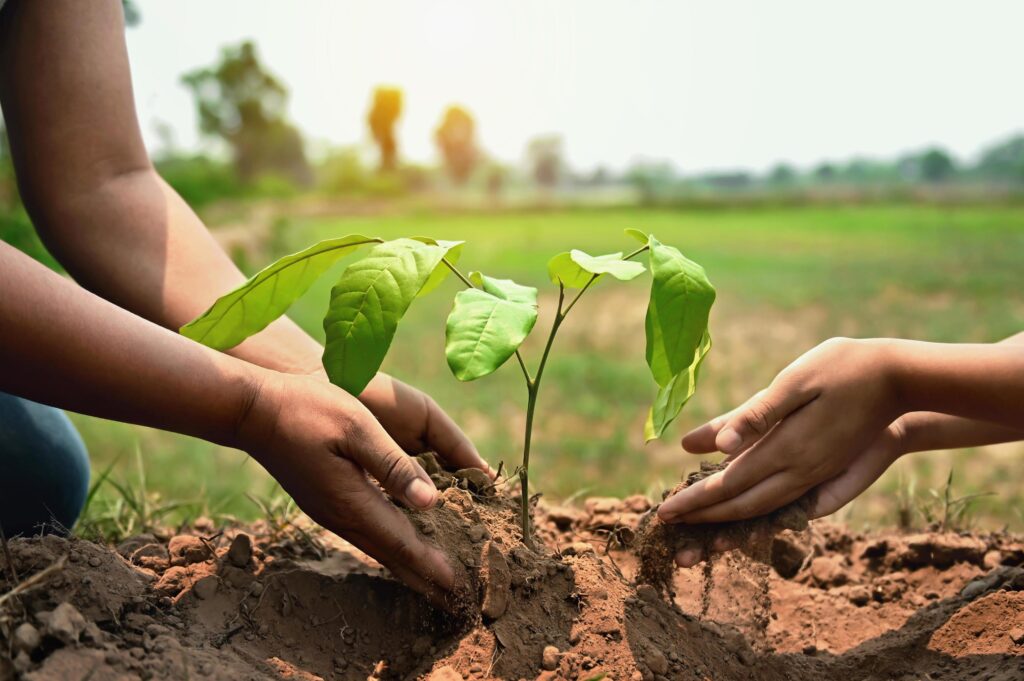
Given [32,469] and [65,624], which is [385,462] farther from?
[32,469]

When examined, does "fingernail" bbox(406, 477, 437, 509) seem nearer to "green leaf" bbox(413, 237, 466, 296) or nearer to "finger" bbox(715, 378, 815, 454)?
"green leaf" bbox(413, 237, 466, 296)

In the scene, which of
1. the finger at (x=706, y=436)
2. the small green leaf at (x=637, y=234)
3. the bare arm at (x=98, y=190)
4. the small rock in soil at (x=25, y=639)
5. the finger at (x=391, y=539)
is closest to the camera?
the small rock in soil at (x=25, y=639)

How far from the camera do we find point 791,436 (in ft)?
4.59

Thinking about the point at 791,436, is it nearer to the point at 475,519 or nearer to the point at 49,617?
the point at 475,519

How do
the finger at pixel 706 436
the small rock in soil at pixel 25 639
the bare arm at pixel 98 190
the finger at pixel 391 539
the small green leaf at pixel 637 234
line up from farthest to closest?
1. the bare arm at pixel 98 190
2. the finger at pixel 706 436
3. the small green leaf at pixel 637 234
4. the finger at pixel 391 539
5. the small rock in soil at pixel 25 639

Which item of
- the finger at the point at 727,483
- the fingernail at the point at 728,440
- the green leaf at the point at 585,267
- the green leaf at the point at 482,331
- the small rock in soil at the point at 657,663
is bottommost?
the small rock in soil at the point at 657,663

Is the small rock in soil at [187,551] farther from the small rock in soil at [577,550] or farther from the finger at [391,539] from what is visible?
the small rock in soil at [577,550]

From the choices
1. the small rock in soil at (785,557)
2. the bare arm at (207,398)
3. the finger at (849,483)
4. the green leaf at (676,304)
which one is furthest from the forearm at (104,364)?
the small rock in soil at (785,557)

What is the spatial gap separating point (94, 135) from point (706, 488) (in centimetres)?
131

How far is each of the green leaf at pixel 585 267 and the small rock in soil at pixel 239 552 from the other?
71 centimetres

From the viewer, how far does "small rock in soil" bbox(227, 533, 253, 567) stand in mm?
1501

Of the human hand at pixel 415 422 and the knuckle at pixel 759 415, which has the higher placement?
the knuckle at pixel 759 415

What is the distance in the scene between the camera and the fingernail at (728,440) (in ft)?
4.48

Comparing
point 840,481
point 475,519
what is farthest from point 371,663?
point 840,481
